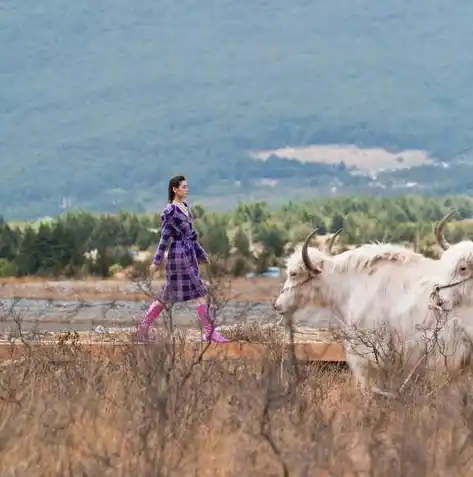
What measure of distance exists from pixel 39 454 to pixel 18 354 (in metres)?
4.43

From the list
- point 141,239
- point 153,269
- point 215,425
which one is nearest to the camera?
point 215,425

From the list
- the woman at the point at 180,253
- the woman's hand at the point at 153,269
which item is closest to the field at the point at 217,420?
the woman's hand at the point at 153,269

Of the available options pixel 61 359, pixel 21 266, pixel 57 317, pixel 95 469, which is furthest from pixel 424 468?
pixel 21 266

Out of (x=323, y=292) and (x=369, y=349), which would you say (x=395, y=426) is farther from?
(x=323, y=292)

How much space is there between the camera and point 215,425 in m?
8.58

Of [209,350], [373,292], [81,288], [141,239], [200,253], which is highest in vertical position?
[200,253]

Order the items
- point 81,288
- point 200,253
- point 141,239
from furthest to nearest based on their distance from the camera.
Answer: point 141,239
point 81,288
point 200,253

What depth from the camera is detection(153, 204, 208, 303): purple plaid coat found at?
Answer: 12688 mm

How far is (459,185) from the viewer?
19200cm

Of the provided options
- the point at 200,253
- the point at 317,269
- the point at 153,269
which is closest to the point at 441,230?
the point at 317,269

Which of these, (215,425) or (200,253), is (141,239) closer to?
(200,253)

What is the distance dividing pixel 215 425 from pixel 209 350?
3357mm

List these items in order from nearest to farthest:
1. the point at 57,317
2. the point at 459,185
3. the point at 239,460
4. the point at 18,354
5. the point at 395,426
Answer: the point at 239,460 → the point at 395,426 → the point at 18,354 → the point at 57,317 → the point at 459,185

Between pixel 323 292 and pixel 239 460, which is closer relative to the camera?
pixel 239 460
